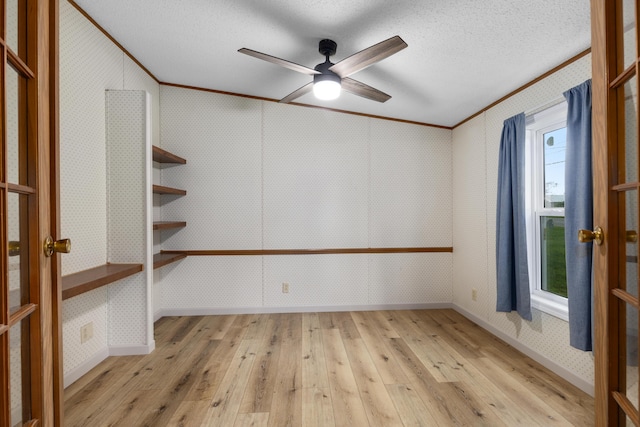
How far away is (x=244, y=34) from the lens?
2.16 metres

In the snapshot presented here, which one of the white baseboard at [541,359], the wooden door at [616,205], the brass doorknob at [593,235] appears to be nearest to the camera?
the wooden door at [616,205]

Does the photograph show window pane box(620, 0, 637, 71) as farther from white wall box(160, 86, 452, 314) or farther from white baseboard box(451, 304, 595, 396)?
white wall box(160, 86, 452, 314)

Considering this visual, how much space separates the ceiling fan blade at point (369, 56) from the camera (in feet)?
5.25

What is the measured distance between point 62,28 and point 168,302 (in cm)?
Answer: 264

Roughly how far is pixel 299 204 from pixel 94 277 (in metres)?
2.04

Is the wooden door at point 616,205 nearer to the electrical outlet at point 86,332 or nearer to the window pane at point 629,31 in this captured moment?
the window pane at point 629,31

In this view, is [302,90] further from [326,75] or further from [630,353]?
[630,353]

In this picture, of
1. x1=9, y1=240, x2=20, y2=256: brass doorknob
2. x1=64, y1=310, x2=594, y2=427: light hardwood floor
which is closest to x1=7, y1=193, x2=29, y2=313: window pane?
x1=9, y1=240, x2=20, y2=256: brass doorknob

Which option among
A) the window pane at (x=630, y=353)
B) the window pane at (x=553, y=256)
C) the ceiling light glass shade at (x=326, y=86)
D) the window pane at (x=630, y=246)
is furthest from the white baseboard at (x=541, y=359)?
the ceiling light glass shade at (x=326, y=86)

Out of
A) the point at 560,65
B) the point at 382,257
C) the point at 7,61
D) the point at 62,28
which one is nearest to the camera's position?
the point at 7,61

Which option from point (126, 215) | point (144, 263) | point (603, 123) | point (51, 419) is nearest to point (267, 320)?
point (144, 263)

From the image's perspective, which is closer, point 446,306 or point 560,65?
point 560,65

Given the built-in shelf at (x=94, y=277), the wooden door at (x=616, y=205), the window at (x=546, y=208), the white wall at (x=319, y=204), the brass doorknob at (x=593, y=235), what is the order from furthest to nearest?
the white wall at (x=319, y=204) < the window at (x=546, y=208) < the built-in shelf at (x=94, y=277) < the brass doorknob at (x=593, y=235) < the wooden door at (x=616, y=205)

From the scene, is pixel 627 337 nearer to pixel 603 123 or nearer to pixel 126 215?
pixel 603 123
